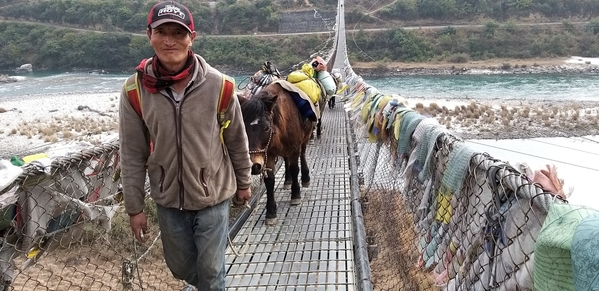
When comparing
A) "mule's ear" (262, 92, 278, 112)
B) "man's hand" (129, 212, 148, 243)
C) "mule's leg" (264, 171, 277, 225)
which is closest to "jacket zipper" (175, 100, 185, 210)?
"man's hand" (129, 212, 148, 243)

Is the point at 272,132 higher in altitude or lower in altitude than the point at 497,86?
higher

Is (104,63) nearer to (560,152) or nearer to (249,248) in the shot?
(560,152)

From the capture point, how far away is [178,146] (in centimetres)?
165

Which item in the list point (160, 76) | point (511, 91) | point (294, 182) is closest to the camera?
point (160, 76)

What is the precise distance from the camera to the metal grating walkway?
2.86 metres

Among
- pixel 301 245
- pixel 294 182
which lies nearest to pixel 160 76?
pixel 301 245

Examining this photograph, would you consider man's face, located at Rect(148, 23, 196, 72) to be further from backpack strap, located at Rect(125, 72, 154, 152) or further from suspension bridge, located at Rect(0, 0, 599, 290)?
suspension bridge, located at Rect(0, 0, 599, 290)

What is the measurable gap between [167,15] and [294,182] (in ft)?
9.12

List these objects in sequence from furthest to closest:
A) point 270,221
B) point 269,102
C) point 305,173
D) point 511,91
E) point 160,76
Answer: point 511,91 → point 305,173 → point 270,221 → point 269,102 → point 160,76

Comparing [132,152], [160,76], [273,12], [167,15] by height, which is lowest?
[132,152]

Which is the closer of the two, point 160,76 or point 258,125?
point 160,76

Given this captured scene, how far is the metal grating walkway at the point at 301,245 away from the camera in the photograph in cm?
286

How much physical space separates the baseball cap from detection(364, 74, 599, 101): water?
24.5 metres

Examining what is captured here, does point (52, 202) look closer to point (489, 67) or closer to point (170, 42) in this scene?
point (170, 42)
